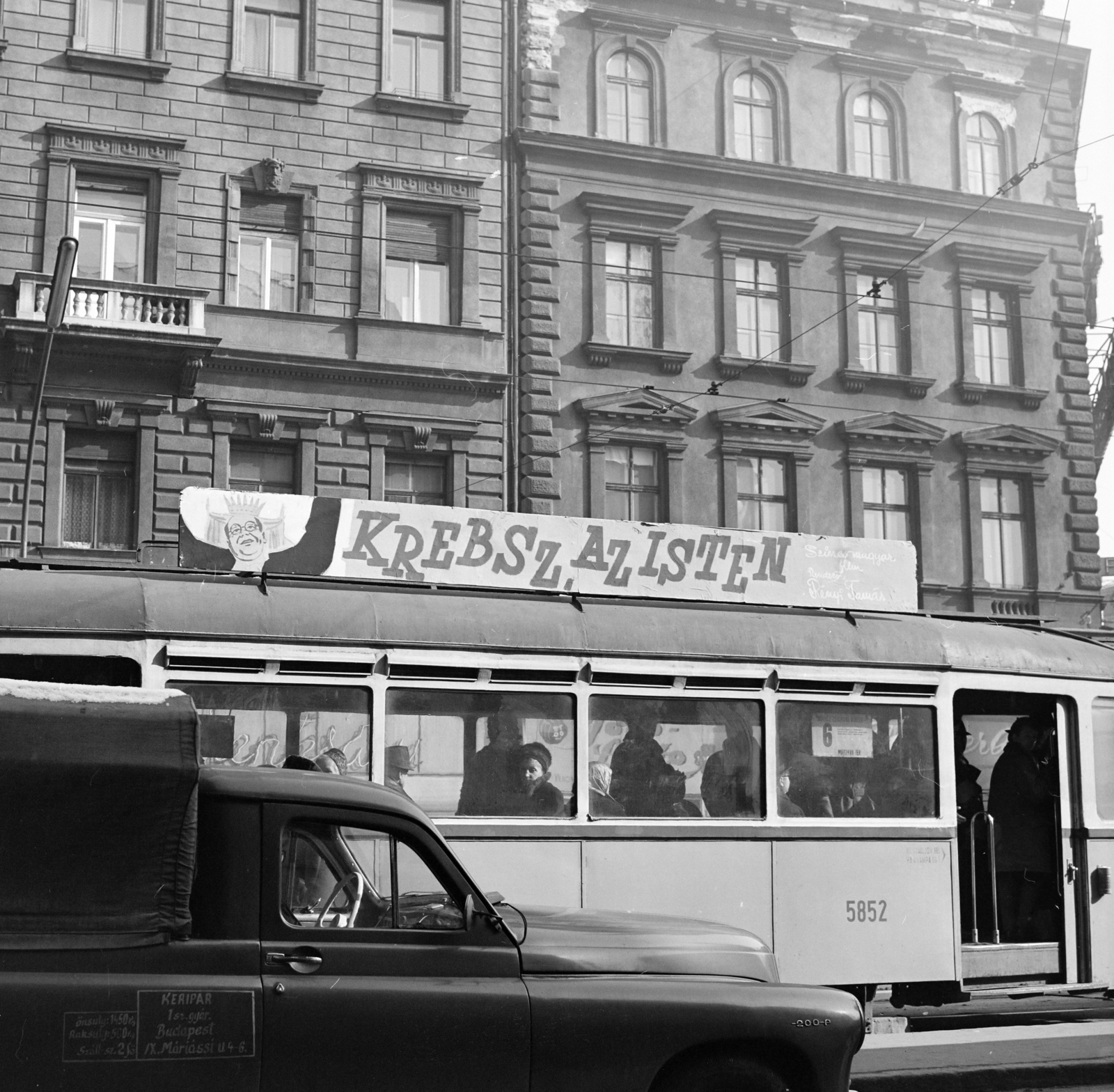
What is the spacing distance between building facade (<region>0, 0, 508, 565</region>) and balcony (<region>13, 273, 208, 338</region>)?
0.12 feet

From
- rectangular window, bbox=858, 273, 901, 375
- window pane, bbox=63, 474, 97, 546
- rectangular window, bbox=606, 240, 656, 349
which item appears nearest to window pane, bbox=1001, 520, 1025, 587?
rectangular window, bbox=858, 273, 901, 375

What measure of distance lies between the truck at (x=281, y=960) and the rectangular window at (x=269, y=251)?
1774 centimetres

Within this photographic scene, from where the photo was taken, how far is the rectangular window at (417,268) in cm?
2231

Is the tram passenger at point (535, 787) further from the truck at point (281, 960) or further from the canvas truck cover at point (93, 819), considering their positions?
the canvas truck cover at point (93, 819)

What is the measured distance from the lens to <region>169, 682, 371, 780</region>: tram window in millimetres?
7562

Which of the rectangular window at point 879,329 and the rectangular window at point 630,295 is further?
the rectangular window at point 879,329

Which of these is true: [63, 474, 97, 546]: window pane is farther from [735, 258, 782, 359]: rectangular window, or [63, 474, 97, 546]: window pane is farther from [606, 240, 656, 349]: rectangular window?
[735, 258, 782, 359]: rectangular window

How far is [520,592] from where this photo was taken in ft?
28.6

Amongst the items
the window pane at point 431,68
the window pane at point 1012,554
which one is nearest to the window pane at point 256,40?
the window pane at point 431,68

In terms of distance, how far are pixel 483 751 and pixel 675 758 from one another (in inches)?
48.1

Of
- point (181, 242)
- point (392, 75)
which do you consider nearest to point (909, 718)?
point (181, 242)

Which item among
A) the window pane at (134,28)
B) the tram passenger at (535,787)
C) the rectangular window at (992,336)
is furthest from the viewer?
the rectangular window at (992,336)

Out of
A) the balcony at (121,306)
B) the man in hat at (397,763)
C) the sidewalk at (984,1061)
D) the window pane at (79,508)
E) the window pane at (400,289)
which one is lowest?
the sidewalk at (984,1061)

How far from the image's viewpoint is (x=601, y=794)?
8.27 m
